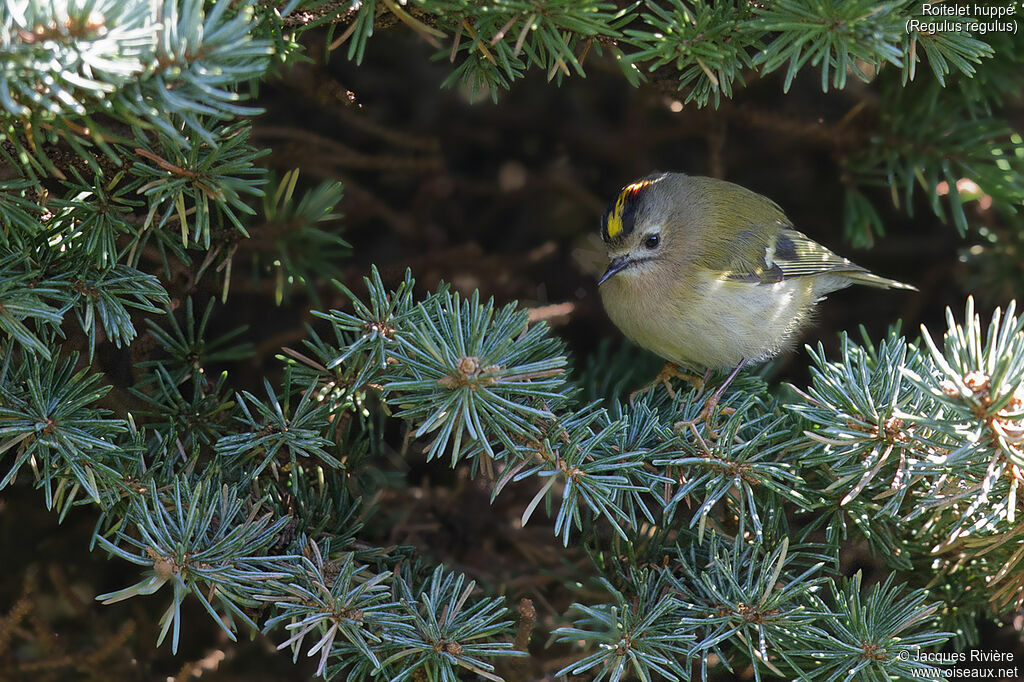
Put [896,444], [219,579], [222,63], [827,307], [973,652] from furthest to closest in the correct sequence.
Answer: [827,307]
[973,652]
[896,444]
[219,579]
[222,63]

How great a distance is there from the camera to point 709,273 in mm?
2182

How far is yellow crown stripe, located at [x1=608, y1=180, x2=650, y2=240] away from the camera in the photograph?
209 cm

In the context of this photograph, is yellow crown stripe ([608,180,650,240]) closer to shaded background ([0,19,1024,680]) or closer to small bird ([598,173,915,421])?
small bird ([598,173,915,421])

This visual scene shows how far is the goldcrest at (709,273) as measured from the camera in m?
2.03

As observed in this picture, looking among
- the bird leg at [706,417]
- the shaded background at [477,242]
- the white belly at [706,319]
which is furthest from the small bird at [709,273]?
the bird leg at [706,417]

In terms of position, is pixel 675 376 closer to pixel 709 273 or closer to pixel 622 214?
pixel 709 273

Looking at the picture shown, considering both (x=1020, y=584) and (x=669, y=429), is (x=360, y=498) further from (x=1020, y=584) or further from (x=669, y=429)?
(x=1020, y=584)

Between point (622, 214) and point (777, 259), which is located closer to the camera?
point (622, 214)

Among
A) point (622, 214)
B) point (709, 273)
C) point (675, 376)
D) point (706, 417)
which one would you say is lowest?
point (675, 376)

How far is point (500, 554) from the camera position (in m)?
1.76

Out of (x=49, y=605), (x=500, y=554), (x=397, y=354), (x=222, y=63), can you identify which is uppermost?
(x=222, y=63)

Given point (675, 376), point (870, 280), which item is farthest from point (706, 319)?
point (870, 280)

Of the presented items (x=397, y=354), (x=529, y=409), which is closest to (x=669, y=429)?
(x=529, y=409)

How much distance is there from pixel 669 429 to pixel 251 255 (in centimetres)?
93
